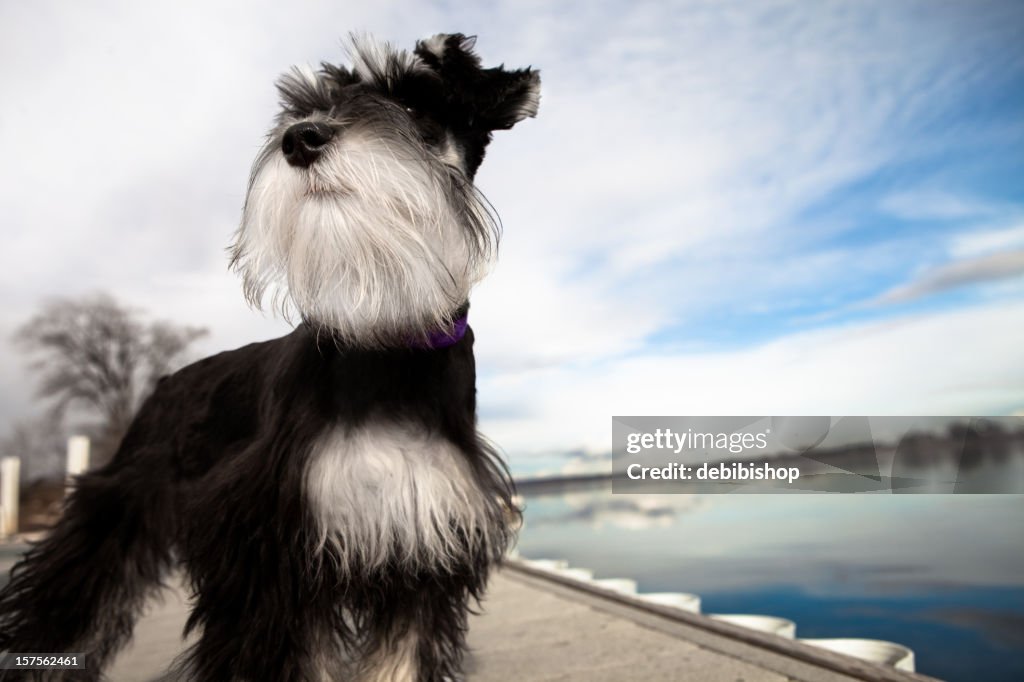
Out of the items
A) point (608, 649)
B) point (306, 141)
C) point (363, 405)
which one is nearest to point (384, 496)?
point (363, 405)

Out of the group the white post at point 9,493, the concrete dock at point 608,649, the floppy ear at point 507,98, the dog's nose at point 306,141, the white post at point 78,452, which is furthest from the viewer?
the white post at point 9,493

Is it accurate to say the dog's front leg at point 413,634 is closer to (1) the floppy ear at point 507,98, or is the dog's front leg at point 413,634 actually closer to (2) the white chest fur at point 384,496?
(2) the white chest fur at point 384,496

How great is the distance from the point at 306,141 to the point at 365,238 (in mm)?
312

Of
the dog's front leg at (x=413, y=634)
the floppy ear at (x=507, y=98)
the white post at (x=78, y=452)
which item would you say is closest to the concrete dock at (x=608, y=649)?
the dog's front leg at (x=413, y=634)

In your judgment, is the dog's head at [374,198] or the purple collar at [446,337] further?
the purple collar at [446,337]

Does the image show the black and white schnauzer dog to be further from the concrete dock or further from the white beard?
the concrete dock

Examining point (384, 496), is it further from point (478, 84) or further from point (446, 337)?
point (478, 84)

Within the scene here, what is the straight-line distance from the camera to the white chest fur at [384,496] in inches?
84.7

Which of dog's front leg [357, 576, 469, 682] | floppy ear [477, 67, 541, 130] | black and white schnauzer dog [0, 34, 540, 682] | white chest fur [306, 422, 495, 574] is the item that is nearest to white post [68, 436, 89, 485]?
black and white schnauzer dog [0, 34, 540, 682]

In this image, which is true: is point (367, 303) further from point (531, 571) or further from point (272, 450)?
point (531, 571)

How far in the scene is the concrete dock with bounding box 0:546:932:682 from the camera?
2996mm

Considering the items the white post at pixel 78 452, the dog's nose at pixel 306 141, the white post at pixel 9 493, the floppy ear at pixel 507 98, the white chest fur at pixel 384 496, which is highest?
the floppy ear at pixel 507 98

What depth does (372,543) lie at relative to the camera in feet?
7.14

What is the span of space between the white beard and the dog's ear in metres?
0.33
